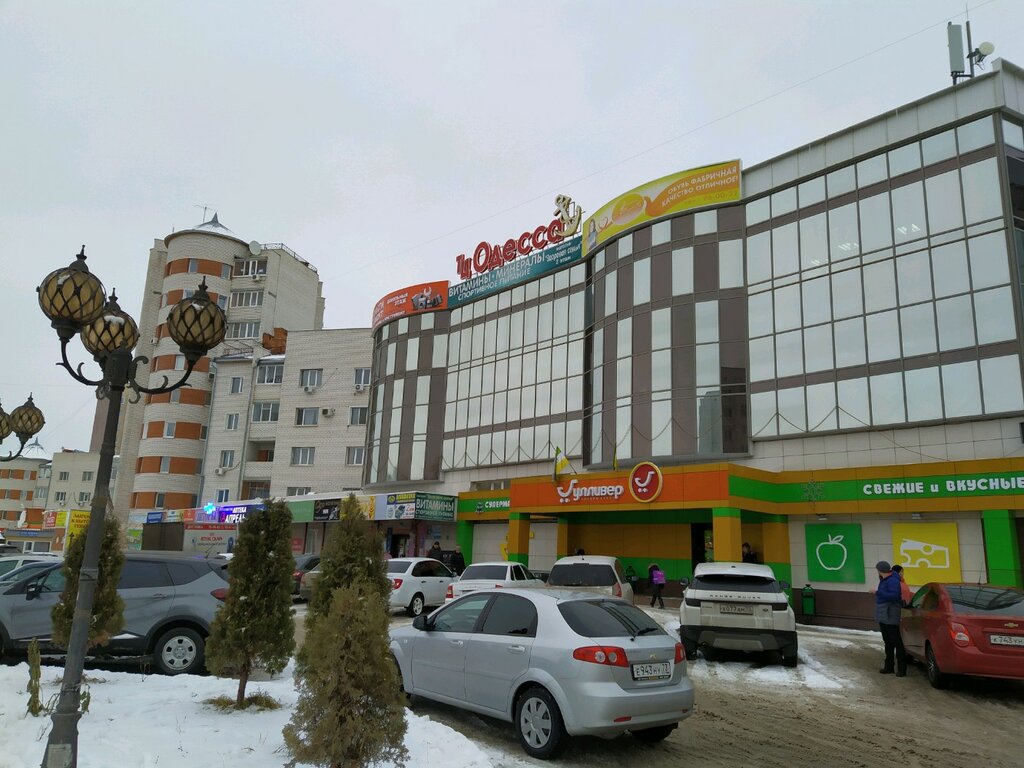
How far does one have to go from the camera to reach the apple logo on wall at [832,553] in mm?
21984

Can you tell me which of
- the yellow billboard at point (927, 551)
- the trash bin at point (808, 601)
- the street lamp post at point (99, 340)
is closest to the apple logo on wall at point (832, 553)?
the trash bin at point (808, 601)

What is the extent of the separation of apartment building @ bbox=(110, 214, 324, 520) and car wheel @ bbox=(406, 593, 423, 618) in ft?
120

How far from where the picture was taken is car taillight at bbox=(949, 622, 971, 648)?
32.7 feet

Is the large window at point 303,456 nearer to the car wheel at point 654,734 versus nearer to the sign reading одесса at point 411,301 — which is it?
the sign reading одесса at point 411,301

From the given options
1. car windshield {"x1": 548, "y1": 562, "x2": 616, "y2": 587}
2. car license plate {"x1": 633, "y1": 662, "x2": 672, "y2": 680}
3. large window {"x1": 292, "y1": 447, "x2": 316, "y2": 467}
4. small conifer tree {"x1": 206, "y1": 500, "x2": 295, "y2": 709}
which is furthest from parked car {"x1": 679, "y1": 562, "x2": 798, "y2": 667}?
large window {"x1": 292, "y1": 447, "x2": 316, "y2": 467}

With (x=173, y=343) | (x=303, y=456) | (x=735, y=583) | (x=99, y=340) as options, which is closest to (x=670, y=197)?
(x=735, y=583)

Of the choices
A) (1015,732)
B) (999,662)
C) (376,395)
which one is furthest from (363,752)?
(376,395)

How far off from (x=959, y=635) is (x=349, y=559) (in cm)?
827

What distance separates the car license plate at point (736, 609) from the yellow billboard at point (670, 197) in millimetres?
19198

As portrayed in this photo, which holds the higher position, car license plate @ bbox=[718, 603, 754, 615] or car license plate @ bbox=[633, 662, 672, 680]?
car license plate @ bbox=[718, 603, 754, 615]

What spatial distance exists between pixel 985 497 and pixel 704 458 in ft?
28.9

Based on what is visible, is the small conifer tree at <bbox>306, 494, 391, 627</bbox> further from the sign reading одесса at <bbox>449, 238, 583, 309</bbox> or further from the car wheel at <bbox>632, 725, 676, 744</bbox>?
the sign reading одесса at <bbox>449, 238, 583, 309</bbox>

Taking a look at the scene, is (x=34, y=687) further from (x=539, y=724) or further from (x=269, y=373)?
(x=269, y=373)

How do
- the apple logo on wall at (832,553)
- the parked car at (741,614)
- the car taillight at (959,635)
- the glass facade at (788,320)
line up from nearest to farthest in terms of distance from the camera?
the car taillight at (959,635)
the parked car at (741,614)
the glass facade at (788,320)
the apple logo on wall at (832,553)
